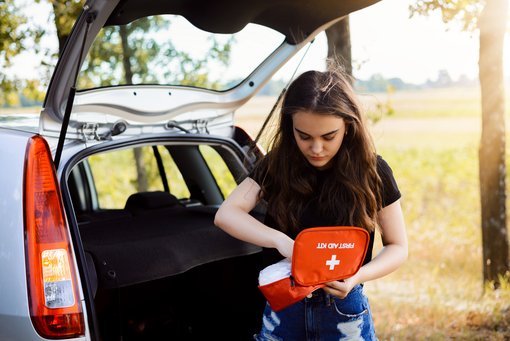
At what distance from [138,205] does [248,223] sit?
1492mm

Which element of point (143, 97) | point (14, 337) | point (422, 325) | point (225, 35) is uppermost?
point (225, 35)

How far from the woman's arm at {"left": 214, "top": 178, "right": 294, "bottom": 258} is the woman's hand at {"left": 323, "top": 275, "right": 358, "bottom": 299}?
5.5 inches

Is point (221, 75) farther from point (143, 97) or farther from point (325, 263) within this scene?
point (325, 263)

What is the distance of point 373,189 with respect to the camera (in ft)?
6.72

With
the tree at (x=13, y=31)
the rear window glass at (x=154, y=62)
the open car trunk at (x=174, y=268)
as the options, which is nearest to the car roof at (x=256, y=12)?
the open car trunk at (x=174, y=268)

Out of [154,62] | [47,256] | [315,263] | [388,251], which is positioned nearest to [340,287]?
[315,263]

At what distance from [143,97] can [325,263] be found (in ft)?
4.68

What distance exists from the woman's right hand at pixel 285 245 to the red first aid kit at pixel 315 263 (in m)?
0.07

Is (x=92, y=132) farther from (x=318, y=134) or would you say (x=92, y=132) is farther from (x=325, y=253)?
(x=325, y=253)

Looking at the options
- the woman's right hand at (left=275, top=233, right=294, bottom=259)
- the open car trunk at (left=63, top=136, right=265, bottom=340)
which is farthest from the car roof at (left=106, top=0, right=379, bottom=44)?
the woman's right hand at (left=275, top=233, right=294, bottom=259)

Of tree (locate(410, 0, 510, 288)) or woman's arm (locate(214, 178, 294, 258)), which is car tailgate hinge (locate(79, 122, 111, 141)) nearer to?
woman's arm (locate(214, 178, 294, 258))

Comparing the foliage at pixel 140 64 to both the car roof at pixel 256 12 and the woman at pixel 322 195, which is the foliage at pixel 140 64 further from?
the woman at pixel 322 195

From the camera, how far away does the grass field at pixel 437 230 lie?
423cm

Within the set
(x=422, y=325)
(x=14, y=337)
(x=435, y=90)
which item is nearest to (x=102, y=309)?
(x=14, y=337)
